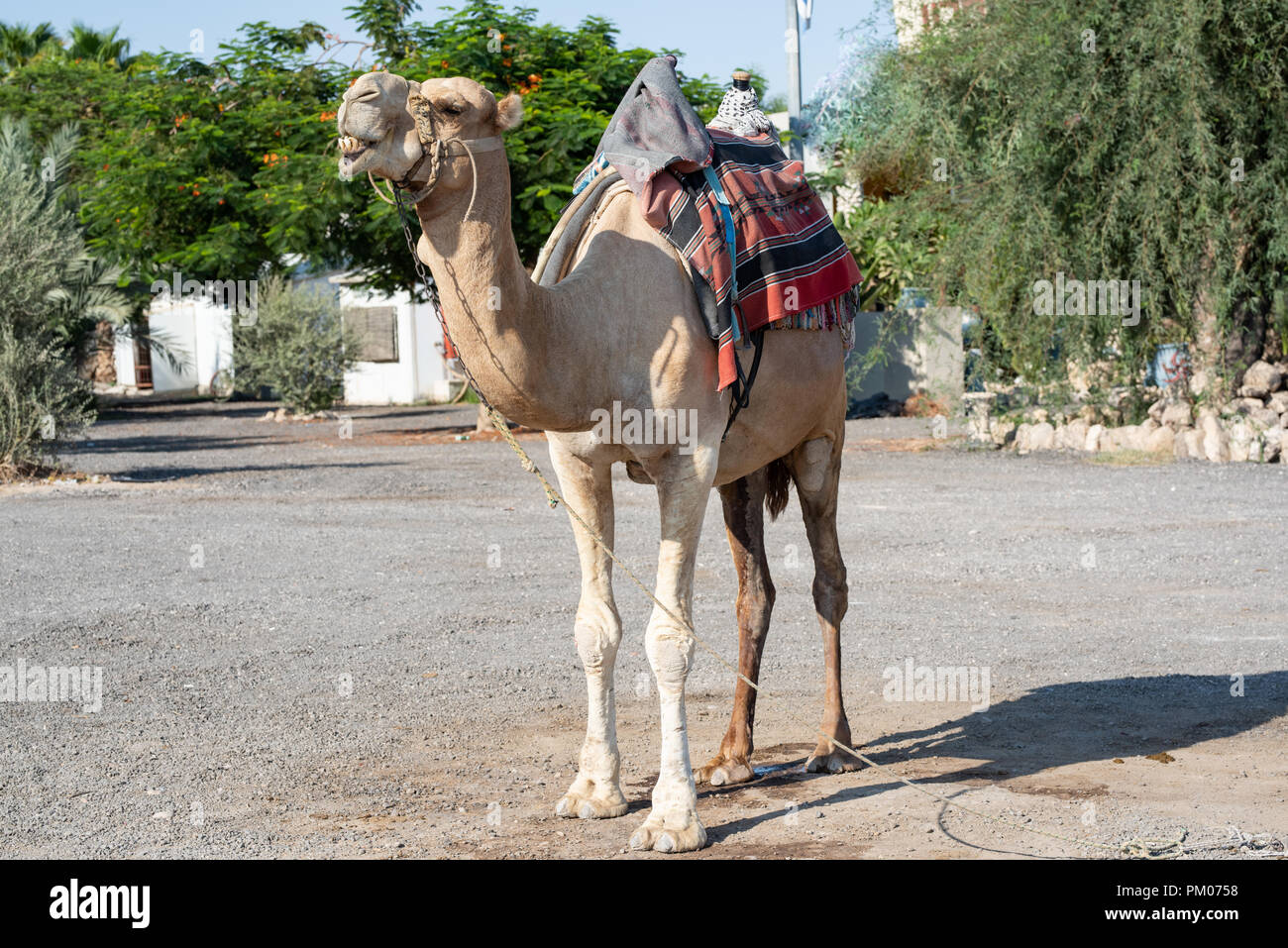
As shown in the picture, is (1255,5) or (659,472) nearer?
(659,472)

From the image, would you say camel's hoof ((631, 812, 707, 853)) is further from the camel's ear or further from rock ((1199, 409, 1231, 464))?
rock ((1199, 409, 1231, 464))

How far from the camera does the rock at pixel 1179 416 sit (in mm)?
18375

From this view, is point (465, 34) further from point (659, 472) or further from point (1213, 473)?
point (659, 472)

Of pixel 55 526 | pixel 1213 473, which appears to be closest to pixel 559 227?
pixel 55 526

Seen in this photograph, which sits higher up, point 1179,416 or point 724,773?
point 1179,416

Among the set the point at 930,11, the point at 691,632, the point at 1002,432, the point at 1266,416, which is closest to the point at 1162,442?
the point at 1266,416

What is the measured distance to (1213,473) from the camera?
16062 mm

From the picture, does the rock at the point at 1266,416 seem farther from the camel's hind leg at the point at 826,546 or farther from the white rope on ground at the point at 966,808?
the white rope on ground at the point at 966,808

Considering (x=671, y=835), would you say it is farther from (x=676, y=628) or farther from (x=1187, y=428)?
(x=1187, y=428)

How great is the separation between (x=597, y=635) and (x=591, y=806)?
63cm

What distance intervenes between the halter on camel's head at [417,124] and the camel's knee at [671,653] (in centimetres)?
167

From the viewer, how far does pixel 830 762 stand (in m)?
5.70

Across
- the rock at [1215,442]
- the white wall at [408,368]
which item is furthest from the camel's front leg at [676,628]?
the white wall at [408,368]

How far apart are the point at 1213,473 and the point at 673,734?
13.1 meters
